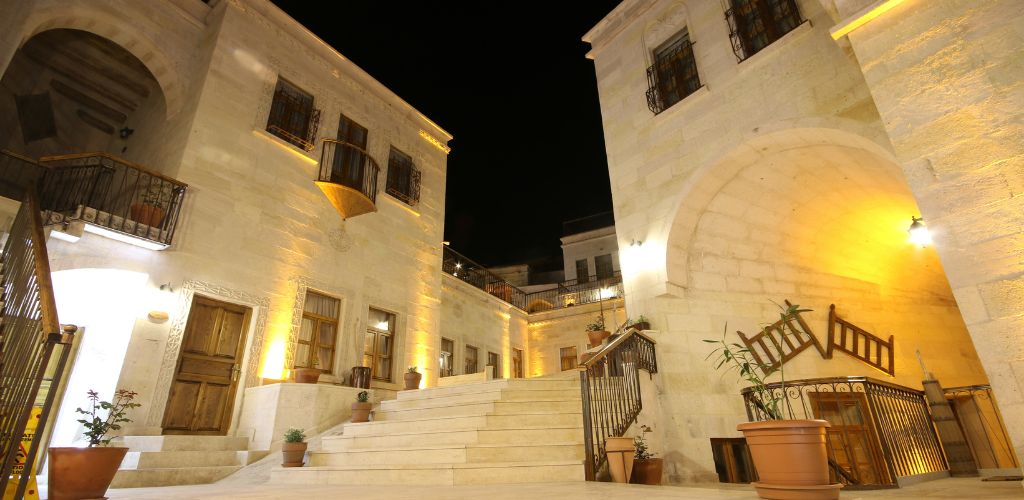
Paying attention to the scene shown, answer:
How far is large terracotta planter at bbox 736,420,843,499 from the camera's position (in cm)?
306

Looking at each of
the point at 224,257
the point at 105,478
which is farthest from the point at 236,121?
the point at 105,478

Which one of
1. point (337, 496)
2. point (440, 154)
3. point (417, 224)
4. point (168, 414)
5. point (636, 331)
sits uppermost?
point (440, 154)

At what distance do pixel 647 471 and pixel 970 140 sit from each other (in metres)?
3.96

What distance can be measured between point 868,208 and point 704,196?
2.60 meters

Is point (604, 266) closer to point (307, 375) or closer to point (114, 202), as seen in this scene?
point (307, 375)

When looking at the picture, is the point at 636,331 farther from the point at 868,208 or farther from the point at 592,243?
the point at 592,243

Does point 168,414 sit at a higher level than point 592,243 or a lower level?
lower

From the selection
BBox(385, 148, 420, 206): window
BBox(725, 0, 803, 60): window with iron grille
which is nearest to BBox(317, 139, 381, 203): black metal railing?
BBox(385, 148, 420, 206): window

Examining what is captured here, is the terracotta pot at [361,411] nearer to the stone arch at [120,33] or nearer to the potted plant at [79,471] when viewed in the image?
the potted plant at [79,471]

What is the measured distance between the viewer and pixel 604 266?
21.2 meters

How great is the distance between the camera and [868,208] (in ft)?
23.1

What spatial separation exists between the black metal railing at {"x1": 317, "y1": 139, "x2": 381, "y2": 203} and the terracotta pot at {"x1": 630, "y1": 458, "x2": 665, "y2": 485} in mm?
7135

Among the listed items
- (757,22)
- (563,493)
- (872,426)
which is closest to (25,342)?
(563,493)

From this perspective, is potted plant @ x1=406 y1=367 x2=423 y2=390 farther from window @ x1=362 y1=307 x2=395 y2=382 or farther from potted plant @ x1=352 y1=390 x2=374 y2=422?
potted plant @ x1=352 y1=390 x2=374 y2=422
